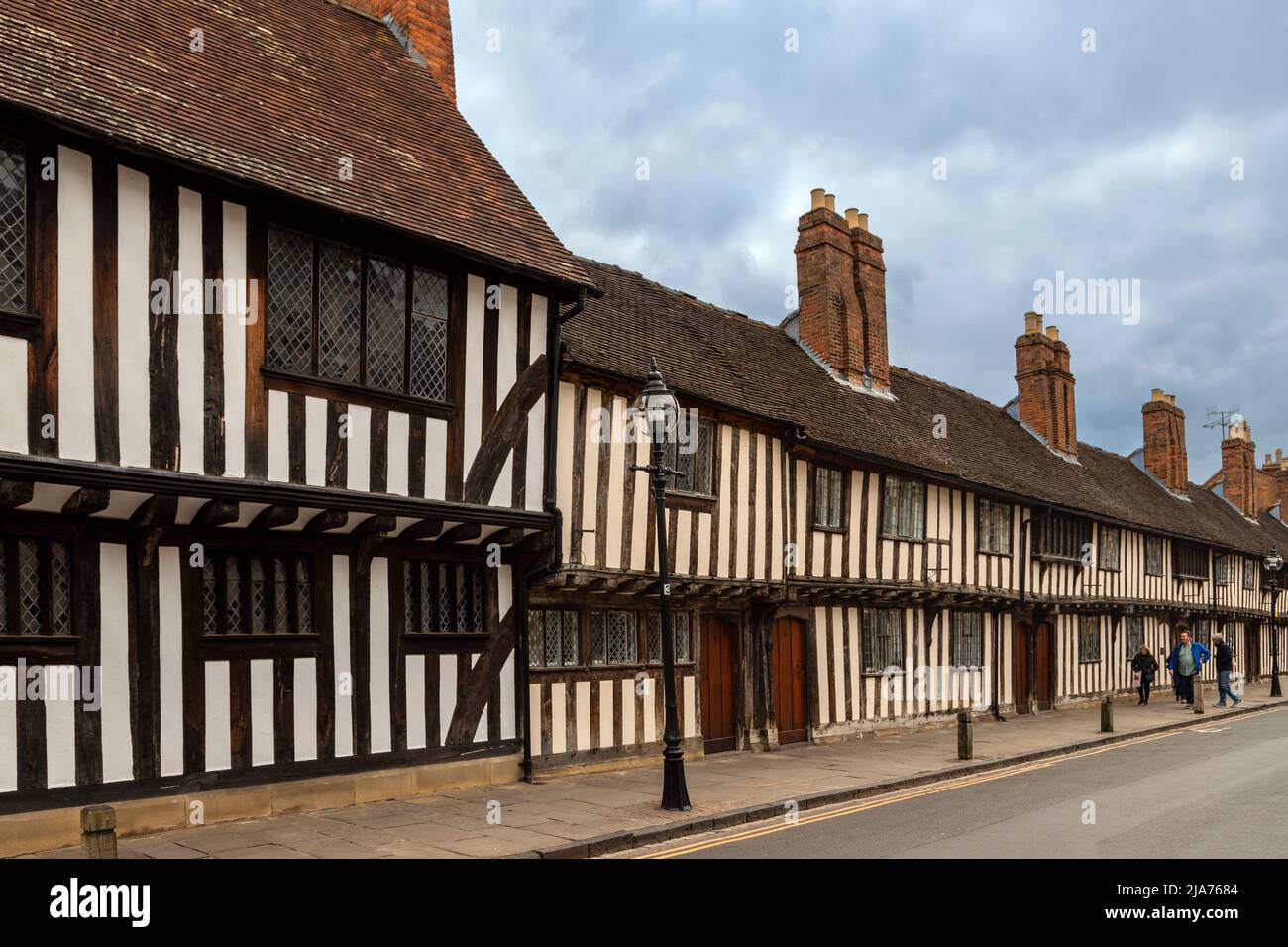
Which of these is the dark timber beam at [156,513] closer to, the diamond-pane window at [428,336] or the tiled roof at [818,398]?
the diamond-pane window at [428,336]

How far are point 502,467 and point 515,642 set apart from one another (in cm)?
204

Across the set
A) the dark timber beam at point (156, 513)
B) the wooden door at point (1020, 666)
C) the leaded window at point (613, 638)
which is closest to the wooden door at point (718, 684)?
the leaded window at point (613, 638)

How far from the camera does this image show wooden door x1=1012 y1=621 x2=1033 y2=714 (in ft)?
→ 77.5

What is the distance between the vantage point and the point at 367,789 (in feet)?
34.4

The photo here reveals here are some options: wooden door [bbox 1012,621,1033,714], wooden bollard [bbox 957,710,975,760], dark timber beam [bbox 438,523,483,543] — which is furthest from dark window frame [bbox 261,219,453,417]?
wooden door [bbox 1012,621,1033,714]

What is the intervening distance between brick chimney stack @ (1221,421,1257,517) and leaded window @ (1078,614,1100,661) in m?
20.7

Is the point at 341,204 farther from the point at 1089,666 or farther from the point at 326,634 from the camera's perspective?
the point at 1089,666

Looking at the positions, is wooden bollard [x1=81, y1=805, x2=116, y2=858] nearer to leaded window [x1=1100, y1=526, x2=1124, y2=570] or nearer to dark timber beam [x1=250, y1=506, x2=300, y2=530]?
dark timber beam [x1=250, y1=506, x2=300, y2=530]

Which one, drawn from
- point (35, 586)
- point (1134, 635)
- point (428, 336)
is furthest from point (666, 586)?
point (1134, 635)

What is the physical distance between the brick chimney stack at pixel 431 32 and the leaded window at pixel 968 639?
13.5 meters

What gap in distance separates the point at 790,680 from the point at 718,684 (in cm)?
181

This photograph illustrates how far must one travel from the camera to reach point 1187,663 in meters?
25.1

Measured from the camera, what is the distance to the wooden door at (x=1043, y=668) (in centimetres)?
2462

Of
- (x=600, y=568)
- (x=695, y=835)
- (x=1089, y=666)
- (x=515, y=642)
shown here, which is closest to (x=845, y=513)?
(x=600, y=568)
